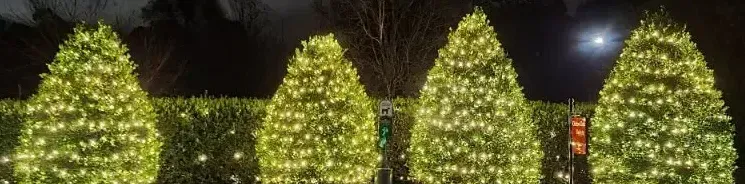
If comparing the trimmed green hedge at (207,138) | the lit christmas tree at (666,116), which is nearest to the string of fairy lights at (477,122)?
the lit christmas tree at (666,116)

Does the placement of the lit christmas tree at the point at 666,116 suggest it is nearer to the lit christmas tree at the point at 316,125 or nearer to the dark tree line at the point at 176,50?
the lit christmas tree at the point at 316,125

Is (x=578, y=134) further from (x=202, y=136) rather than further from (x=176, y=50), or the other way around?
(x=176, y=50)

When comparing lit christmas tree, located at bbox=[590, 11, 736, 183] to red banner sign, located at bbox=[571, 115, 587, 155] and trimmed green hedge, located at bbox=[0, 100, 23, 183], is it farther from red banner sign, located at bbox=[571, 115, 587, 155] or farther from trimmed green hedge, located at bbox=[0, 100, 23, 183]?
trimmed green hedge, located at bbox=[0, 100, 23, 183]

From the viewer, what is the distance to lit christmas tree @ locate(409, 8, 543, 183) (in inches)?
389

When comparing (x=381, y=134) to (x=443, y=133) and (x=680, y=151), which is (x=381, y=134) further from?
(x=680, y=151)

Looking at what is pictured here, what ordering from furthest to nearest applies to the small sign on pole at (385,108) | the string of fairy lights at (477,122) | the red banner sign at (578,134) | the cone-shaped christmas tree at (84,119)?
the red banner sign at (578,134)
the small sign on pole at (385,108)
the string of fairy lights at (477,122)
the cone-shaped christmas tree at (84,119)

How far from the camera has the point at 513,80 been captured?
394 inches

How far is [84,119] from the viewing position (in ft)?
28.9

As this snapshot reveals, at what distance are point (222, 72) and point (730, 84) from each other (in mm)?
20280

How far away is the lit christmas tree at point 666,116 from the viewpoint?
9562 millimetres

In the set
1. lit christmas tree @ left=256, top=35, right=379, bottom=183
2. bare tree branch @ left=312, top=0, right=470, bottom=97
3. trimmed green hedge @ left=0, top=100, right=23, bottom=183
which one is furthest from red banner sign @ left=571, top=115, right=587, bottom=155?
bare tree branch @ left=312, top=0, right=470, bottom=97

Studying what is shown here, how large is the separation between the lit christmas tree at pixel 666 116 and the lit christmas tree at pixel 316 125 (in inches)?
148

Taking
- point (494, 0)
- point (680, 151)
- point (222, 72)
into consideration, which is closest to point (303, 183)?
point (680, 151)

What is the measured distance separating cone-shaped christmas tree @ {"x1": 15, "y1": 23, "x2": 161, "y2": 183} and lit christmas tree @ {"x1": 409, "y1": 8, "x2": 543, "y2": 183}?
4283 millimetres
